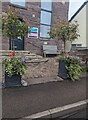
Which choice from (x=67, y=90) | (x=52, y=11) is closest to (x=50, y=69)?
(x=67, y=90)

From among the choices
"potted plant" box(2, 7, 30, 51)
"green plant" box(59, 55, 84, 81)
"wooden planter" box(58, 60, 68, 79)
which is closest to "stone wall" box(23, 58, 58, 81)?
"wooden planter" box(58, 60, 68, 79)

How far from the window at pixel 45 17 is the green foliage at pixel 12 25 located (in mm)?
7322

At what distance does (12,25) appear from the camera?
661 cm

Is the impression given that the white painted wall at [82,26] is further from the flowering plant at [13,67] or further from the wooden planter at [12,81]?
the wooden planter at [12,81]

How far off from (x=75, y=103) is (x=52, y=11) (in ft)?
33.2

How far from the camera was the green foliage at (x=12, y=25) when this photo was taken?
21.6 ft

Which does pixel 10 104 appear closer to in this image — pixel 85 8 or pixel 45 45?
pixel 45 45

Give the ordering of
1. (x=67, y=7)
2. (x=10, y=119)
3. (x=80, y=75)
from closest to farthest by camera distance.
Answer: (x=10, y=119) → (x=80, y=75) → (x=67, y=7)

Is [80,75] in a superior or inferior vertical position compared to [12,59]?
inferior

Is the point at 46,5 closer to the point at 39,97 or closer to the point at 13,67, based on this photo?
the point at 13,67

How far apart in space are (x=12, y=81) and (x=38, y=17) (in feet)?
29.1

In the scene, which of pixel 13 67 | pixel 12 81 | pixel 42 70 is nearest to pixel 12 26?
pixel 13 67

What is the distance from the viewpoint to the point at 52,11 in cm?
1465

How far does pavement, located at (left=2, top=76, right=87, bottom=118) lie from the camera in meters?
4.71
